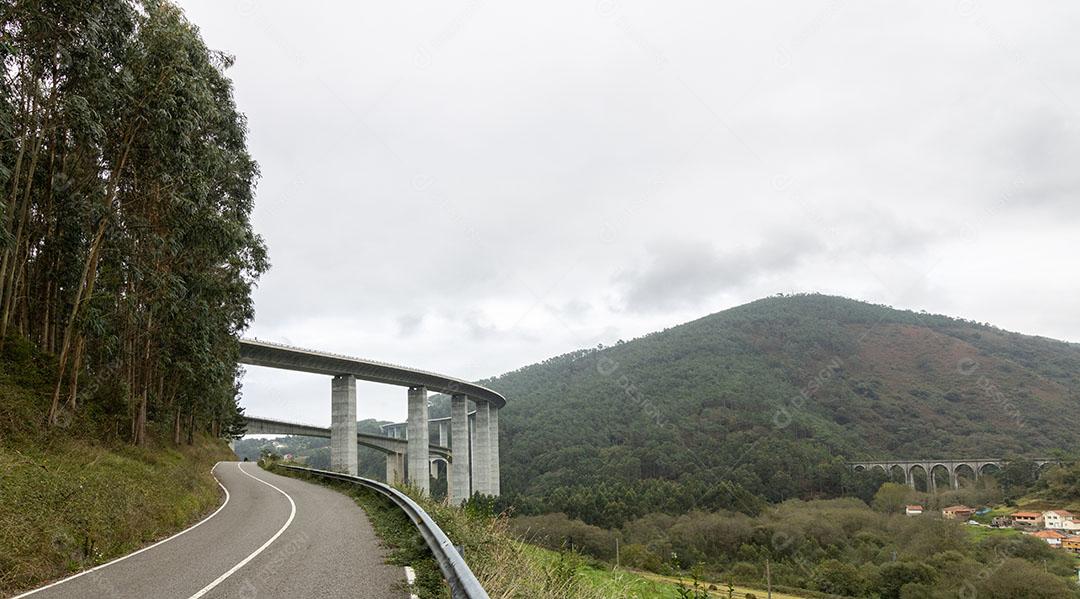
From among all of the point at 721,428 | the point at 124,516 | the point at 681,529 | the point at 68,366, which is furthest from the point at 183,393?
the point at 721,428

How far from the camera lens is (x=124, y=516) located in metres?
12.1

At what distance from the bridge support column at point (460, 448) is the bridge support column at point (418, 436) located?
1016 centimetres

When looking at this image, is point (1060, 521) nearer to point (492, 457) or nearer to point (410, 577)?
point (492, 457)

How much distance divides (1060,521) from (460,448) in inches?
2676

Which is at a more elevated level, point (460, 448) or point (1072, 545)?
point (460, 448)

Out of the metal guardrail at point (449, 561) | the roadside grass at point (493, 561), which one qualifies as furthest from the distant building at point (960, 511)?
the metal guardrail at point (449, 561)

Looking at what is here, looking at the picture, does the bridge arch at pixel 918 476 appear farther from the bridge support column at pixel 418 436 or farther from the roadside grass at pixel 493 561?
the roadside grass at pixel 493 561

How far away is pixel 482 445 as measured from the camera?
82.4 metres

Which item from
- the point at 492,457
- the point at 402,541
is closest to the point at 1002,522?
the point at 492,457

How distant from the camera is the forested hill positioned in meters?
97.2

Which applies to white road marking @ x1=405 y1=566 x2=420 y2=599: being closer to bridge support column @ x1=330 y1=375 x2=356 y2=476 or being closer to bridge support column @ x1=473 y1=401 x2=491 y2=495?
bridge support column @ x1=330 y1=375 x2=356 y2=476

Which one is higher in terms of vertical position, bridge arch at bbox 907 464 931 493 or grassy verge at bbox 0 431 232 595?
grassy verge at bbox 0 431 232 595

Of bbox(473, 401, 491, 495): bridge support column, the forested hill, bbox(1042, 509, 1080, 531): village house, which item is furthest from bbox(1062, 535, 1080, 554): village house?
bbox(473, 401, 491, 495): bridge support column

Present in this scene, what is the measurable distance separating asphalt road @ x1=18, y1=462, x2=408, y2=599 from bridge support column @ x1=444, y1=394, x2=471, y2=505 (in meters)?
59.6
